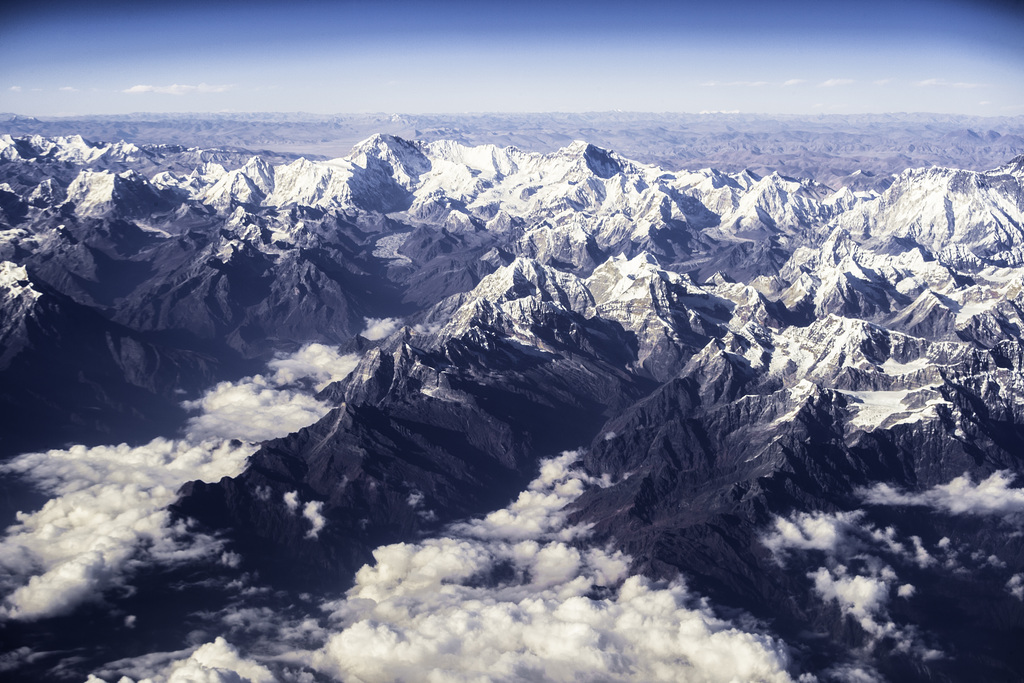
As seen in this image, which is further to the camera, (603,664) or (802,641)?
(802,641)

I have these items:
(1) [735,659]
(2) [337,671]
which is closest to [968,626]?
(1) [735,659]

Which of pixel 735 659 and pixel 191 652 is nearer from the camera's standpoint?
pixel 735 659

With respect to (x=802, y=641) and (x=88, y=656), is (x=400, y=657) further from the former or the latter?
(x=802, y=641)

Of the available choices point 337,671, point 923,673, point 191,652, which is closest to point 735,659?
point 923,673

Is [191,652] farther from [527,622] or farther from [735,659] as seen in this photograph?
[735,659]

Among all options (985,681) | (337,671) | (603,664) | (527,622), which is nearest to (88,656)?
(337,671)

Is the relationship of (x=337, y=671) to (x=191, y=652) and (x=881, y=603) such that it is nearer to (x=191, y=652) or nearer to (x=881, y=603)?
(x=191, y=652)

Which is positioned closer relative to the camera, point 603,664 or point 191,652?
point 603,664
